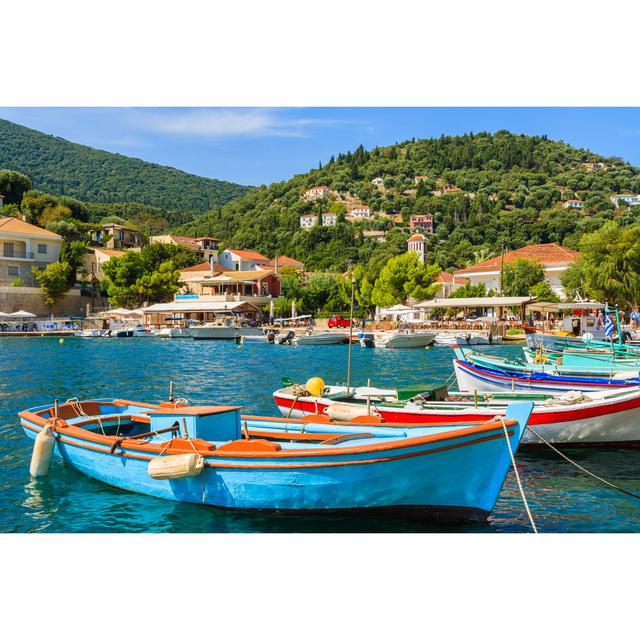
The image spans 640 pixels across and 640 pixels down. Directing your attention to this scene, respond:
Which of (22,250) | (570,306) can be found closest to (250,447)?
(570,306)

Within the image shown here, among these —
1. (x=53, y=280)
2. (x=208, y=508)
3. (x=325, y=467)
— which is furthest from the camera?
(x=53, y=280)

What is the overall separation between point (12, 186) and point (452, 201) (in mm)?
102592

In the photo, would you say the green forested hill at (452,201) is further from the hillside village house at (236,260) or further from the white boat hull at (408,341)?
the white boat hull at (408,341)

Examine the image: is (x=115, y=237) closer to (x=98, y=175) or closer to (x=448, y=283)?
(x=448, y=283)

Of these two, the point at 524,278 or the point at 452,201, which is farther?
the point at 452,201

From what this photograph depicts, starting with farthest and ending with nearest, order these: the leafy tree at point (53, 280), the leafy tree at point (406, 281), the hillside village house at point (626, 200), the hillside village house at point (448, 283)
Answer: the hillside village house at point (626, 200), the hillside village house at point (448, 283), the leafy tree at point (406, 281), the leafy tree at point (53, 280)

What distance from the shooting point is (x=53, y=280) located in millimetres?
58062

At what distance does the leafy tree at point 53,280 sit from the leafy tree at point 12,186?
24.2 m

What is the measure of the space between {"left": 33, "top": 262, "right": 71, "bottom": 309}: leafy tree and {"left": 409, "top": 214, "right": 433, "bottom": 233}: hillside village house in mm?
97598

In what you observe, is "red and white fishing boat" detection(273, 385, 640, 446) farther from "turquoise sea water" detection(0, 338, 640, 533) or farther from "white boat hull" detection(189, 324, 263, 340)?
"white boat hull" detection(189, 324, 263, 340)

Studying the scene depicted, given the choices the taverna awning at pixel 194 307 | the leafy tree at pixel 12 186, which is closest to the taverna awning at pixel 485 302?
the taverna awning at pixel 194 307

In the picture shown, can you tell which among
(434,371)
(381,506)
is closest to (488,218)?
(434,371)

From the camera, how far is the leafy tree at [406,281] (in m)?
58.6

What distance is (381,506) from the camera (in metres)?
7.44
